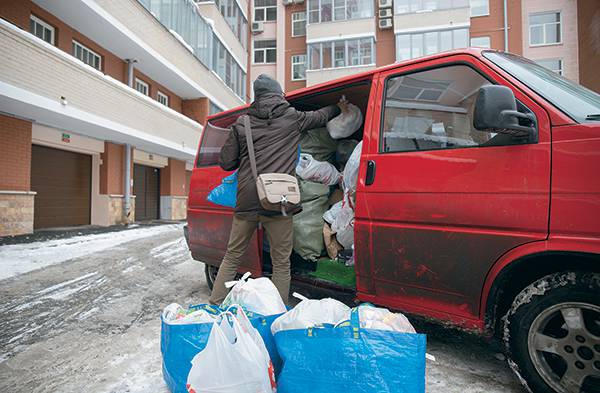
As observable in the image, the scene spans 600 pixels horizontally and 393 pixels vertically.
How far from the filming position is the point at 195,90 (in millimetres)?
17266

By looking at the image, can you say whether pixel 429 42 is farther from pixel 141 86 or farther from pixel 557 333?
pixel 557 333

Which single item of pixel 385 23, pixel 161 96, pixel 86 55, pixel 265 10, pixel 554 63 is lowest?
pixel 86 55

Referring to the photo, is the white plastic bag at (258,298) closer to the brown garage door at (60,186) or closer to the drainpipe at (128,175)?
the brown garage door at (60,186)

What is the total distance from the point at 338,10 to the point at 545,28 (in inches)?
479

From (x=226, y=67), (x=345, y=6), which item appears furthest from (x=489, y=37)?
(x=226, y=67)

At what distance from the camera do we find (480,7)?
70.0 ft

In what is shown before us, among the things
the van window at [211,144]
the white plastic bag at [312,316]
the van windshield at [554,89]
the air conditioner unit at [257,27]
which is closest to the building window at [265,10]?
the air conditioner unit at [257,27]

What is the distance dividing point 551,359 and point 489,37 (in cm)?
2425

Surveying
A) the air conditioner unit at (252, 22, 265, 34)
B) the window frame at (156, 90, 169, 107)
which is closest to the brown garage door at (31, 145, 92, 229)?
the window frame at (156, 90, 169, 107)

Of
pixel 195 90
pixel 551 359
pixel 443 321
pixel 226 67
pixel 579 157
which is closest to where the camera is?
pixel 579 157

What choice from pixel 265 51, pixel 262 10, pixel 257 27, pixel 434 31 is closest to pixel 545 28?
pixel 434 31

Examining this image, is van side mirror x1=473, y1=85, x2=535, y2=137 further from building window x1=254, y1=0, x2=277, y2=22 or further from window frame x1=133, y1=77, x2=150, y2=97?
building window x1=254, y1=0, x2=277, y2=22

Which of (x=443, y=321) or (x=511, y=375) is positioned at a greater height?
(x=443, y=321)

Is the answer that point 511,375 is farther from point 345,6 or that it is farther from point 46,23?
point 345,6
